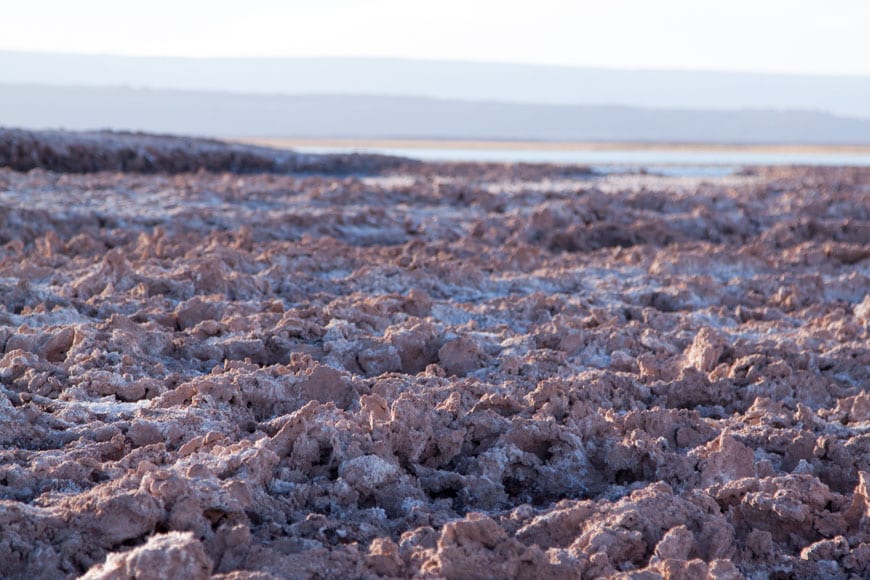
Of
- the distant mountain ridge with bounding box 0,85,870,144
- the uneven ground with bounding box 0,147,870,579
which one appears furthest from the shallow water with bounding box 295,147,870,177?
the distant mountain ridge with bounding box 0,85,870,144

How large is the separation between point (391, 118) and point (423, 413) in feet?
236

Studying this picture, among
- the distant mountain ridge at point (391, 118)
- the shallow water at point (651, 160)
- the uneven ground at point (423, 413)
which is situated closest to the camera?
the uneven ground at point (423, 413)

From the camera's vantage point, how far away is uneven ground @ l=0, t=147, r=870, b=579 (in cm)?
276

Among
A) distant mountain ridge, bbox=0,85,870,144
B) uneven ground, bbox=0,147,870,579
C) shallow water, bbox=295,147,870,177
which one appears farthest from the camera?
distant mountain ridge, bbox=0,85,870,144

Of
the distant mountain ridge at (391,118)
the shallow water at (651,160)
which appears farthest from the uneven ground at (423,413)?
the distant mountain ridge at (391,118)

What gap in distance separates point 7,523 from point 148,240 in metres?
4.75

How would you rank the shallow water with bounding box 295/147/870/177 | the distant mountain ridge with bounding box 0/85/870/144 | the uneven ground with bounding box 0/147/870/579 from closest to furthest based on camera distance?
the uneven ground with bounding box 0/147/870/579 < the shallow water with bounding box 295/147/870/177 < the distant mountain ridge with bounding box 0/85/870/144

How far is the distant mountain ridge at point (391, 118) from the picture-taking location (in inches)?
2591

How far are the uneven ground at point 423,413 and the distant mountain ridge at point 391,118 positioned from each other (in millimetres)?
57658

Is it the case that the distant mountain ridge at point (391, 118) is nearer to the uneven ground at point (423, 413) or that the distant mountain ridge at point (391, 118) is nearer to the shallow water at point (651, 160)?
the shallow water at point (651, 160)

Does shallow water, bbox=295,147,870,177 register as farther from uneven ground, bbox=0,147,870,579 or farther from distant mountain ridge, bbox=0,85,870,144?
distant mountain ridge, bbox=0,85,870,144

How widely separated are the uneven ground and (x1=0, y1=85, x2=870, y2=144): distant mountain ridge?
189 ft

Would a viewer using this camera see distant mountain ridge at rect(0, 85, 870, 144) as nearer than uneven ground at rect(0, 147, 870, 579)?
No

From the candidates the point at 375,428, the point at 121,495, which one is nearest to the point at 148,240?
the point at 375,428
